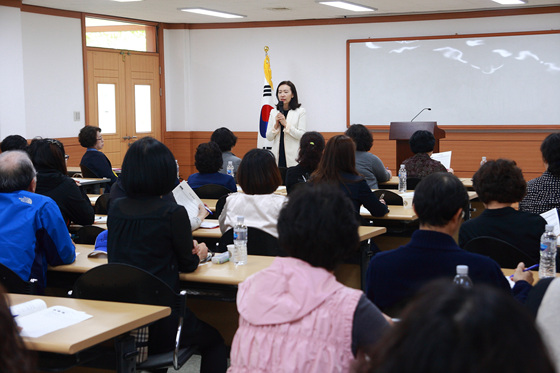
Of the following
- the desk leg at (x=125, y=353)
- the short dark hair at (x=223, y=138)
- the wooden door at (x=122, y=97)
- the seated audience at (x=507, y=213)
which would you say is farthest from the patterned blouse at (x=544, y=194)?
the wooden door at (x=122, y=97)

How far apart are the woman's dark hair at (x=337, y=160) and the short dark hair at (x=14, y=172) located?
194 centimetres

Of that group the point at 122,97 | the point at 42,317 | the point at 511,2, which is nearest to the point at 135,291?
the point at 42,317

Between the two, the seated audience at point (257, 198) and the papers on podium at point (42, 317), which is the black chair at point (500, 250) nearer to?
the seated audience at point (257, 198)

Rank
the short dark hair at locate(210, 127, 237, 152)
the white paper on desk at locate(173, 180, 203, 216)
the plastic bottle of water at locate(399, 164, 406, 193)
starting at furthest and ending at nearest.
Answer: the short dark hair at locate(210, 127, 237, 152)
the plastic bottle of water at locate(399, 164, 406, 193)
the white paper on desk at locate(173, 180, 203, 216)

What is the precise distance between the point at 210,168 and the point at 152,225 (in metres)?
2.78

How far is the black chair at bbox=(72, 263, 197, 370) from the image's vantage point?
2674 mm

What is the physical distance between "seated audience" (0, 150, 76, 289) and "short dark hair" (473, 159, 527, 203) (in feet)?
7.04

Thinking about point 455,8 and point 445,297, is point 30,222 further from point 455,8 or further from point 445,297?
point 455,8

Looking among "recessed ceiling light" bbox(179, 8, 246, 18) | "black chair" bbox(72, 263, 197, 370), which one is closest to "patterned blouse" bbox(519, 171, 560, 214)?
"black chair" bbox(72, 263, 197, 370)

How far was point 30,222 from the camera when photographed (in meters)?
3.23

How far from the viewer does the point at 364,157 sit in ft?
20.1

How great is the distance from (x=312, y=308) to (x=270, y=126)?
6.99m

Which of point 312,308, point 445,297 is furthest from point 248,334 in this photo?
point 445,297

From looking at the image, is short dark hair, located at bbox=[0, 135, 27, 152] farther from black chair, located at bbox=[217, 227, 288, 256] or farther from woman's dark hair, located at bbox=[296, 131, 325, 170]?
black chair, located at bbox=[217, 227, 288, 256]
